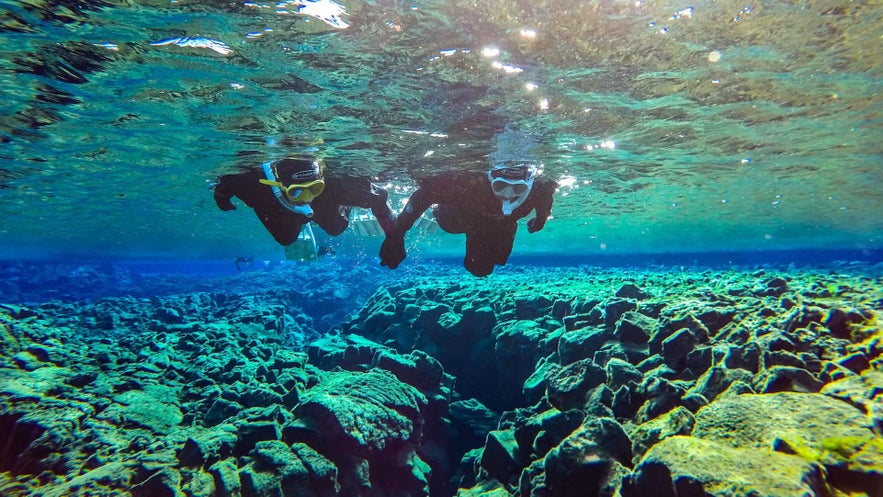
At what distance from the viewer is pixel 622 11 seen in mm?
5648

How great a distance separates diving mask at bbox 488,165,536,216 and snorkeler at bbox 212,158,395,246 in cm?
241

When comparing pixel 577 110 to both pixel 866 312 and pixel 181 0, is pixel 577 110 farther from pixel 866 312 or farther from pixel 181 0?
pixel 181 0

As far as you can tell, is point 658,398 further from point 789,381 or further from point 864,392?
point 864,392

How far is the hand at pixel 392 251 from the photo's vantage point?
806 cm

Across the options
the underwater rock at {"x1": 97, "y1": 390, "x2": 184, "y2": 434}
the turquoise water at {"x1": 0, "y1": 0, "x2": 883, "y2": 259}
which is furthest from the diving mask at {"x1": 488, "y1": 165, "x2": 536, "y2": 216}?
the underwater rock at {"x1": 97, "y1": 390, "x2": 184, "y2": 434}

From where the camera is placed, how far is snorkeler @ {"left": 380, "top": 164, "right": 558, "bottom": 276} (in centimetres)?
809

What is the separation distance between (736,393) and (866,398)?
3.12 feet

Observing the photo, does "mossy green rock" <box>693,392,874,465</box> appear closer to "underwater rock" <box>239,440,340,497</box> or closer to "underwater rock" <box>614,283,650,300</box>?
"underwater rock" <box>239,440,340,497</box>

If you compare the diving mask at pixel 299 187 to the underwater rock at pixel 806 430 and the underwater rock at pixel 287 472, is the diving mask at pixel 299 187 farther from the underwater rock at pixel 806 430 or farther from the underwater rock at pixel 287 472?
the underwater rock at pixel 806 430

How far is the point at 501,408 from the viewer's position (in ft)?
29.4

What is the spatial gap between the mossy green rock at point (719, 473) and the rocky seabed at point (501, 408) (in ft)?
0.04

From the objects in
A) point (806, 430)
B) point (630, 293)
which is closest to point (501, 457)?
point (806, 430)

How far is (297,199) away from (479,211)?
3.96 meters

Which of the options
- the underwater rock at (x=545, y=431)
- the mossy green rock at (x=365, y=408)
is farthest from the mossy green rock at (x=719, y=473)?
the mossy green rock at (x=365, y=408)
